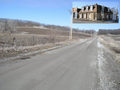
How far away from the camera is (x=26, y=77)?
554 cm

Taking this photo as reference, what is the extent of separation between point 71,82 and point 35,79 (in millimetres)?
1558

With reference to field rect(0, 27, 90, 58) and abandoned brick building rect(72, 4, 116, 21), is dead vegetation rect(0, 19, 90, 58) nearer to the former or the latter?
field rect(0, 27, 90, 58)

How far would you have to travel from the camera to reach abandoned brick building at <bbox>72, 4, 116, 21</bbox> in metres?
26.5

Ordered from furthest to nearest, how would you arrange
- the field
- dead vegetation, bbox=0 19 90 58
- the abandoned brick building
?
the abandoned brick building
dead vegetation, bbox=0 19 90 58
the field

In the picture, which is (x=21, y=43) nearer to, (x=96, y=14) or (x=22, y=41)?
(x=22, y=41)

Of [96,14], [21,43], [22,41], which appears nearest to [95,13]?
[96,14]

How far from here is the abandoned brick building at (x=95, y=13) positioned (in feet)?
87.0

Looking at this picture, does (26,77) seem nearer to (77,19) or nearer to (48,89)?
(48,89)

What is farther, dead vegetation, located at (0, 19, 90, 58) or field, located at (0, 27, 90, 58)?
dead vegetation, located at (0, 19, 90, 58)

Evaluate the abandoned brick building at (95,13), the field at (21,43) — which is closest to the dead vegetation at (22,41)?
the field at (21,43)

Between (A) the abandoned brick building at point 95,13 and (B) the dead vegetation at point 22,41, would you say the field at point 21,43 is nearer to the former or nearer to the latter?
(B) the dead vegetation at point 22,41

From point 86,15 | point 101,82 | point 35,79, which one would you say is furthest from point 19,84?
point 86,15

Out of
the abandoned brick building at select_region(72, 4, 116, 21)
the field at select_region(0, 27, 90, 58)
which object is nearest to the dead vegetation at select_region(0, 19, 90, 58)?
the field at select_region(0, 27, 90, 58)

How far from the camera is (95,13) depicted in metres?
28.3
